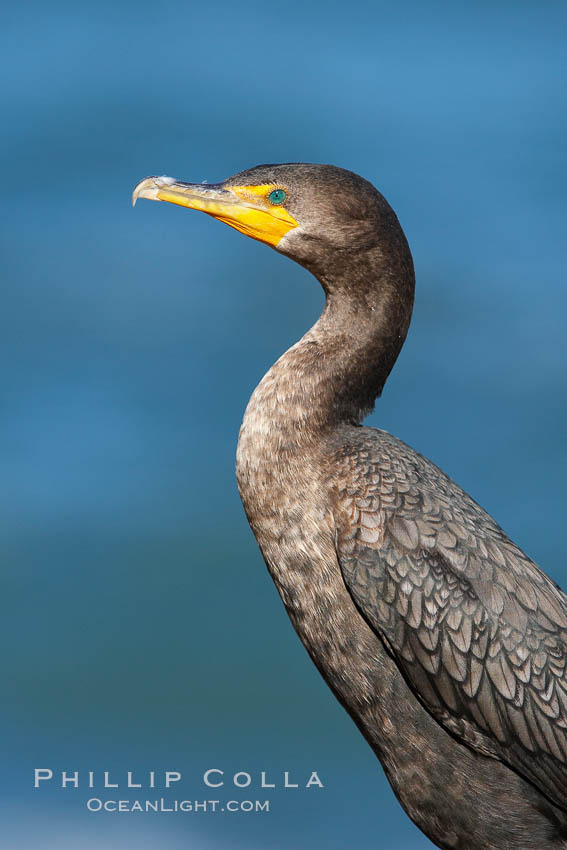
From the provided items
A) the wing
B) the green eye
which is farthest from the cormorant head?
the wing

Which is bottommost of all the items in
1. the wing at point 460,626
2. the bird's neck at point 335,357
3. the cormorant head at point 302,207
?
the wing at point 460,626

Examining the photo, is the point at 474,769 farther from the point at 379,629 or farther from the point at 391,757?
the point at 379,629

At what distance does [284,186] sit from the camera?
5.04 meters

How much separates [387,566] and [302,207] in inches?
58.7

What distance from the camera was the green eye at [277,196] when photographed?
5.04m

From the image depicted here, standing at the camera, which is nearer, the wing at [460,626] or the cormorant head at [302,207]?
the wing at [460,626]

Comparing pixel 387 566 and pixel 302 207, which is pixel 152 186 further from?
pixel 387 566

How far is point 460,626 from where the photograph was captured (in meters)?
4.68

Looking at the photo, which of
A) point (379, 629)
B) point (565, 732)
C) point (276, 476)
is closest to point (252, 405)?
point (276, 476)

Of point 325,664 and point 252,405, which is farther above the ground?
point 252,405

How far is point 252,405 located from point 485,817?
73.9 inches

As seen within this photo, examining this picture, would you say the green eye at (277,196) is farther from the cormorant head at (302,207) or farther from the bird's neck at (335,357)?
the bird's neck at (335,357)

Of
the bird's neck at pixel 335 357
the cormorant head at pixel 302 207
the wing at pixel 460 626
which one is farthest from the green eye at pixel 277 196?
the wing at pixel 460 626

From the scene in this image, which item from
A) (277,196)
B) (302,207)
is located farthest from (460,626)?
(277,196)
